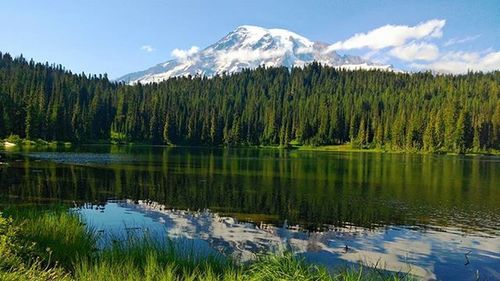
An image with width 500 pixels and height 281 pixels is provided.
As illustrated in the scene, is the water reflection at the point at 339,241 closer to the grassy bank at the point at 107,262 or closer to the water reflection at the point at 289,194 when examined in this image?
the water reflection at the point at 289,194

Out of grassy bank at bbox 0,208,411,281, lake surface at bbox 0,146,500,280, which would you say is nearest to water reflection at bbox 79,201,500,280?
lake surface at bbox 0,146,500,280

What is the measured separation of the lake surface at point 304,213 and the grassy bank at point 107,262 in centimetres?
477

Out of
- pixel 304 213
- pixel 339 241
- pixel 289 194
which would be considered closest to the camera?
pixel 339 241

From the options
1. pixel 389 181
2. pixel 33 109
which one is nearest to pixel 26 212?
pixel 389 181

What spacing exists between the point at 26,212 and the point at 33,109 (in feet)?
478

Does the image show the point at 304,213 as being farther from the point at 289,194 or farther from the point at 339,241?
the point at 289,194

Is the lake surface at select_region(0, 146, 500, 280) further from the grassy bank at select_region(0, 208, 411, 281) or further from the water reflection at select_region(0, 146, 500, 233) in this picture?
the grassy bank at select_region(0, 208, 411, 281)

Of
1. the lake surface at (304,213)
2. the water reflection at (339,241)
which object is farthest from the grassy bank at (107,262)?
the water reflection at (339,241)

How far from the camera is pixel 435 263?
23.5 m

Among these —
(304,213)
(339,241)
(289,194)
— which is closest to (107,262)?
(339,241)

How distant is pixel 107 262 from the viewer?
14406 mm

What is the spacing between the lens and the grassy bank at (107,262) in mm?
12398

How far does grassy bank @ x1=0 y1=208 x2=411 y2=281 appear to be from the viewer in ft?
40.7

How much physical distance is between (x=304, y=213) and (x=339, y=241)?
9.72m
